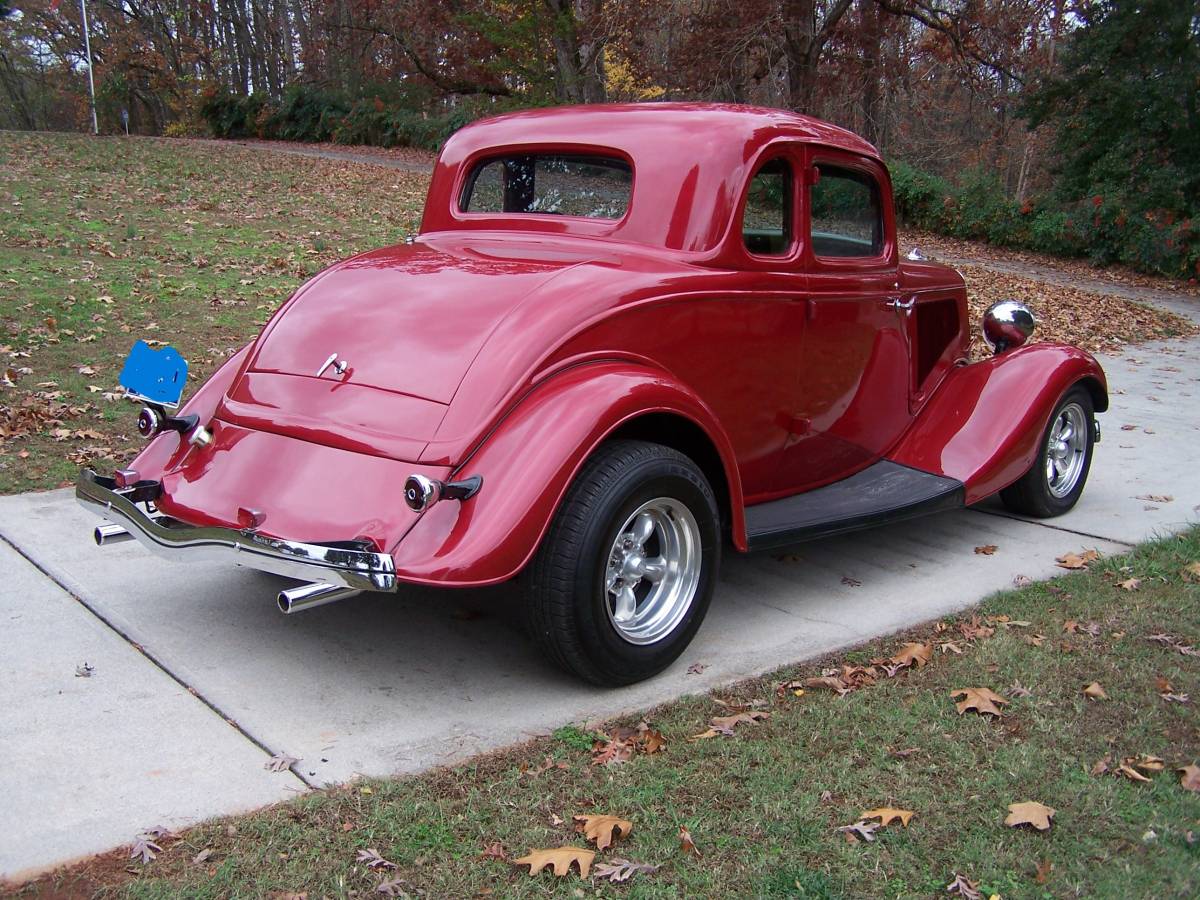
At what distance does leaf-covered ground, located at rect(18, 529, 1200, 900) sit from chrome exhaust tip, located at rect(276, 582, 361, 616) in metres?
0.55

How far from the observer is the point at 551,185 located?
4.81 m

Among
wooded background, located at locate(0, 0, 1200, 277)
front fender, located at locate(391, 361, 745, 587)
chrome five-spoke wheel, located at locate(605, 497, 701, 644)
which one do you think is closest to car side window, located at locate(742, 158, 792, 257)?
front fender, located at locate(391, 361, 745, 587)

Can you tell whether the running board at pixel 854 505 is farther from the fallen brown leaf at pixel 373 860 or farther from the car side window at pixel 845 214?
the fallen brown leaf at pixel 373 860

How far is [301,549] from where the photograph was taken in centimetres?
333

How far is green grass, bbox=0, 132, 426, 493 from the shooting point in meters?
6.57

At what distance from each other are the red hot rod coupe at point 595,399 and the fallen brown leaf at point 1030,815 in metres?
1.25

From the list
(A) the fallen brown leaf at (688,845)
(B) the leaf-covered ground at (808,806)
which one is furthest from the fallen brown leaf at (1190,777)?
(A) the fallen brown leaf at (688,845)

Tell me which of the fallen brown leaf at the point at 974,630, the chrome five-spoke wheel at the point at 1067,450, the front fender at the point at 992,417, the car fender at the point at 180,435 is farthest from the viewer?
the chrome five-spoke wheel at the point at 1067,450

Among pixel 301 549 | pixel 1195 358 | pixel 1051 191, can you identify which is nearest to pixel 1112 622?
pixel 301 549

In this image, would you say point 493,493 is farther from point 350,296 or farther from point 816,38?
point 816,38

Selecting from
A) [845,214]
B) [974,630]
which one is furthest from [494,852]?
[845,214]

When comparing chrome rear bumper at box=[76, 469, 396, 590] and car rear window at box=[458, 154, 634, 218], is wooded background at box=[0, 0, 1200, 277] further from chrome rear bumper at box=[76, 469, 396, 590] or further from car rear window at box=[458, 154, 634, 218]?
chrome rear bumper at box=[76, 469, 396, 590]

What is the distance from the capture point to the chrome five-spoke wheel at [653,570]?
3785 millimetres

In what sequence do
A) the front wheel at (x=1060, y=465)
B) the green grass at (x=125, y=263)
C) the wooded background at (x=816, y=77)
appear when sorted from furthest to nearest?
the wooded background at (x=816, y=77) → the green grass at (x=125, y=263) → the front wheel at (x=1060, y=465)
